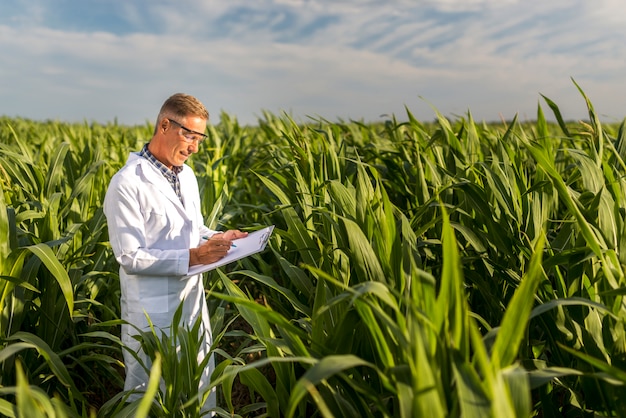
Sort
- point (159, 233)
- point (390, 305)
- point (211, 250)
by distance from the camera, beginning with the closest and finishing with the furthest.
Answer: point (390, 305) < point (211, 250) < point (159, 233)

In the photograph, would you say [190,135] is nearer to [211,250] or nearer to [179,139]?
[179,139]

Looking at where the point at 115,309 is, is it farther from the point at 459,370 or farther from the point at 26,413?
the point at 459,370

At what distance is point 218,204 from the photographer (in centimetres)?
320

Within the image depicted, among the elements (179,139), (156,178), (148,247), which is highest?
(179,139)

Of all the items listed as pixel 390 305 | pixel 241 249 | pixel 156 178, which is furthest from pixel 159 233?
pixel 390 305

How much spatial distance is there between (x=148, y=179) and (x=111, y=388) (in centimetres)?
108

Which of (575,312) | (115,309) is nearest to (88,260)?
(115,309)

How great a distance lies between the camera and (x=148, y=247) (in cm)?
199

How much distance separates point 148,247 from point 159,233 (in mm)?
62

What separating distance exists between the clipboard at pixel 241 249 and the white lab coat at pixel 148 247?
63 mm

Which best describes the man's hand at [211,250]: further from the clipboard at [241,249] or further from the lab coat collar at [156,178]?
the lab coat collar at [156,178]

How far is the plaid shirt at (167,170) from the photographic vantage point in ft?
6.72

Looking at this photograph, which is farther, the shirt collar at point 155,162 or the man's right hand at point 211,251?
the shirt collar at point 155,162

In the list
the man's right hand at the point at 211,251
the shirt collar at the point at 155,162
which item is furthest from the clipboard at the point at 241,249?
the shirt collar at the point at 155,162
